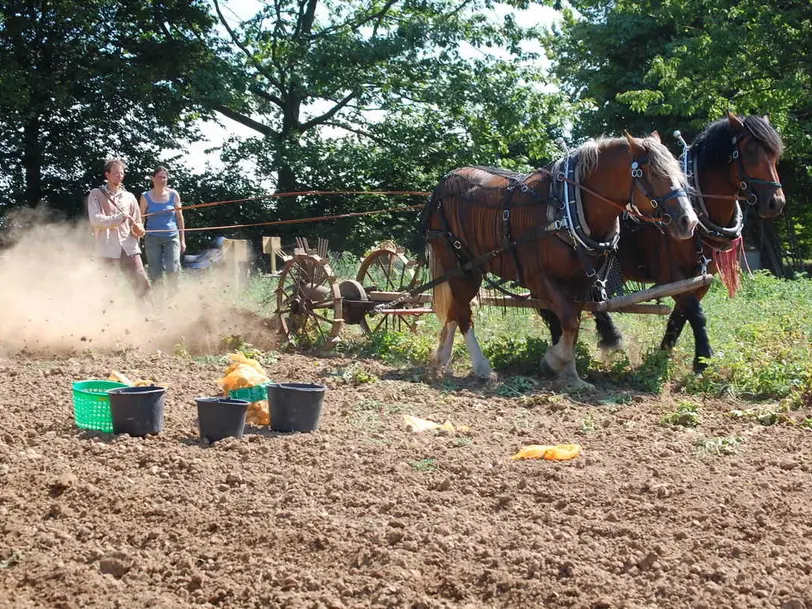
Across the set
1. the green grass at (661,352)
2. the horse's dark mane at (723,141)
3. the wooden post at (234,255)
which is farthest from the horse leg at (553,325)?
the wooden post at (234,255)

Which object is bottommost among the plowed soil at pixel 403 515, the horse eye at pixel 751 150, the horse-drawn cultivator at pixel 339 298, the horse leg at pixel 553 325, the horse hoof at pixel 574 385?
the plowed soil at pixel 403 515

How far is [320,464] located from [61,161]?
17.1 metres

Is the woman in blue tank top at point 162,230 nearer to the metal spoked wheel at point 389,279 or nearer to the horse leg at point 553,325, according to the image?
the metal spoked wheel at point 389,279

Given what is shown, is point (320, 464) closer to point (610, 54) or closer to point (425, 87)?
point (425, 87)

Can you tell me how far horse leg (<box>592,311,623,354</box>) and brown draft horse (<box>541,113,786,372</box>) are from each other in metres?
0.54

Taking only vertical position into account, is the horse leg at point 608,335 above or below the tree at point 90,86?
below

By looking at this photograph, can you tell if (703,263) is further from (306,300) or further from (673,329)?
(306,300)

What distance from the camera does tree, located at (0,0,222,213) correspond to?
764 inches

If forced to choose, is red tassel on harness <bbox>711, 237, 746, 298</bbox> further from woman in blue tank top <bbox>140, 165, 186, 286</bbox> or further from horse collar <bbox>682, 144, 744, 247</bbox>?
woman in blue tank top <bbox>140, 165, 186, 286</bbox>

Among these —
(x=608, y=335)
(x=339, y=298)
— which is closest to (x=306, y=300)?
(x=339, y=298)

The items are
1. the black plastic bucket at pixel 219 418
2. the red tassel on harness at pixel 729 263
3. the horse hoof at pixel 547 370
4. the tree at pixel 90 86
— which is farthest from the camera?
the tree at pixel 90 86

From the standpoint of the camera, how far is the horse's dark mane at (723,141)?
25.5 ft

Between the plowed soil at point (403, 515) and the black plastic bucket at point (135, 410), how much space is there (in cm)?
12

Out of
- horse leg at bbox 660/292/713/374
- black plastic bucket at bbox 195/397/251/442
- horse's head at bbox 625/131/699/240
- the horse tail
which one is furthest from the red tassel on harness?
black plastic bucket at bbox 195/397/251/442
